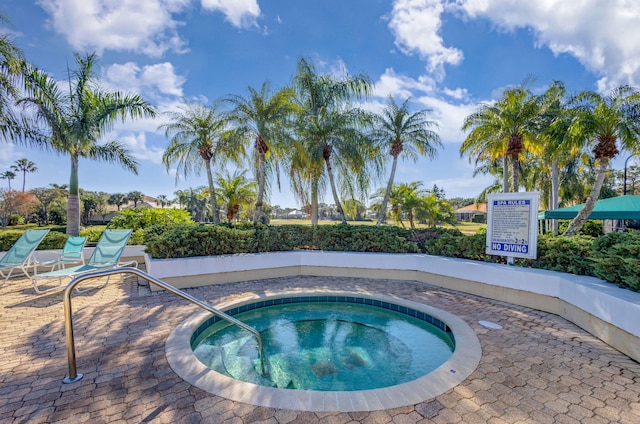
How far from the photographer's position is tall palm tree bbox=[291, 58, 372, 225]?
11758 mm

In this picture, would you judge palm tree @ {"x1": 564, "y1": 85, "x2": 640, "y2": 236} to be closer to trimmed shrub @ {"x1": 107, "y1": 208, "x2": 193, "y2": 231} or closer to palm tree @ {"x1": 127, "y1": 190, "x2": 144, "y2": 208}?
trimmed shrub @ {"x1": 107, "y1": 208, "x2": 193, "y2": 231}

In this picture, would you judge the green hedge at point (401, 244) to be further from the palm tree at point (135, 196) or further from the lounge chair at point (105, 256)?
the palm tree at point (135, 196)

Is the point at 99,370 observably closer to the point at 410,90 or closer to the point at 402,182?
the point at 410,90

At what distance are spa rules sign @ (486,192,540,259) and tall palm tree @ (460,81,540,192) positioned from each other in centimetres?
829

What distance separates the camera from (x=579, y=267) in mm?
5465

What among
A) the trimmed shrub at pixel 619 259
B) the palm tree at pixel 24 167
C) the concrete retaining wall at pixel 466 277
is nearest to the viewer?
the concrete retaining wall at pixel 466 277

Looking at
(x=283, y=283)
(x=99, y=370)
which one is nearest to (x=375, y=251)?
(x=283, y=283)

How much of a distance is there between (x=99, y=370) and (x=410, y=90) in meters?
13.2

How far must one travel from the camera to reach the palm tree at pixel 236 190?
19406 mm

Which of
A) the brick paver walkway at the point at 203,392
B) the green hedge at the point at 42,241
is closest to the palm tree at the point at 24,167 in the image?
the green hedge at the point at 42,241

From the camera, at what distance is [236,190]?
19.5 meters

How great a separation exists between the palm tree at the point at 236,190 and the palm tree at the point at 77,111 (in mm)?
7574

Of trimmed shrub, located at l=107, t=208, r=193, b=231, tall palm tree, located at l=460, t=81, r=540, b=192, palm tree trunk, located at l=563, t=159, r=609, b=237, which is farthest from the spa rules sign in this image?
trimmed shrub, located at l=107, t=208, r=193, b=231

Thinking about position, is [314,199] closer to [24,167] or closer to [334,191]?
[334,191]
